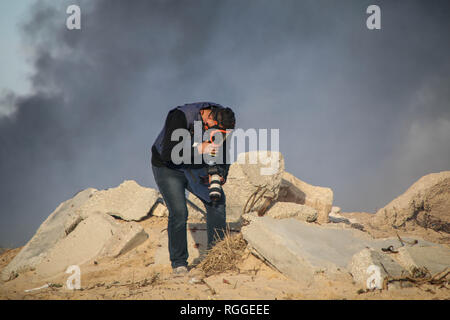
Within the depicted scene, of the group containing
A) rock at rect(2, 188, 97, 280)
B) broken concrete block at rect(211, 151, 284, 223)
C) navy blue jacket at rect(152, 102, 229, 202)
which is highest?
navy blue jacket at rect(152, 102, 229, 202)

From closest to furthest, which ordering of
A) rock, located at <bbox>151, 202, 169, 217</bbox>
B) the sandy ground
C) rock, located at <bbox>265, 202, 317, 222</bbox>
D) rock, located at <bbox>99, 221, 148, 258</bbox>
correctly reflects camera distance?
1. the sandy ground
2. rock, located at <bbox>99, 221, 148, 258</bbox>
3. rock, located at <bbox>265, 202, 317, 222</bbox>
4. rock, located at <bbox>151, 202, 169, 217</bbox>

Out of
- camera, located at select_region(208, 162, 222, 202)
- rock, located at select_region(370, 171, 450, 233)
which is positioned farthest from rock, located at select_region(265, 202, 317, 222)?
rock, located at select_region(370, 171, 450, 233)

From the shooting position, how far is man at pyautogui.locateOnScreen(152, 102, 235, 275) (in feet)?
13.6

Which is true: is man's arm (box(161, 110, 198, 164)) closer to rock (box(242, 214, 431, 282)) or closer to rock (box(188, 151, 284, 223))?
rock (box(242, 214, 431, 282))

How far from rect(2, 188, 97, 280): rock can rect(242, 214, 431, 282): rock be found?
4362mm

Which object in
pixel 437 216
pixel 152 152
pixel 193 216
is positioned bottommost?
pixel 437 216

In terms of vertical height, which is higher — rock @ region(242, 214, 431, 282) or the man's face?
the man's face

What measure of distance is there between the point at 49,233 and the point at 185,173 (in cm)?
472

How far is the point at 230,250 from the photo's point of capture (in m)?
4.11
